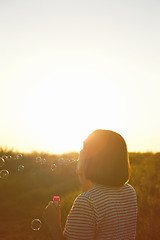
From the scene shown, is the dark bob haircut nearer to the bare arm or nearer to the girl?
the girl

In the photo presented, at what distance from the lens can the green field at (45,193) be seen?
21.2 feet

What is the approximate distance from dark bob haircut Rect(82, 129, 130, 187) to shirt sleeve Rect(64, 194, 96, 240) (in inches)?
7.2

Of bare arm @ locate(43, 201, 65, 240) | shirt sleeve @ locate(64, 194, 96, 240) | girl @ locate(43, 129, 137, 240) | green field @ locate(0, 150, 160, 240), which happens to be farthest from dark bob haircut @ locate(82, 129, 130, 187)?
green field @ locate(0, 150, 160, 240)

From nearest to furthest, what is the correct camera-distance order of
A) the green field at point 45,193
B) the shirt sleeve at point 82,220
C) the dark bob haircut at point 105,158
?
the shirt sleeve at point 82,220 < the dark bob haircut at point 105,158 < the green field at point 45,193

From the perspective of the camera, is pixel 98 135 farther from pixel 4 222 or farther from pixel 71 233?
pixel 4 222

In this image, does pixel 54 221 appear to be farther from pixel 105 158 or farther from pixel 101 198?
pixel 105 158

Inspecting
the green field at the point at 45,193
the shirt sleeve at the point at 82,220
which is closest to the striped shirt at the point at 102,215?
the shirt sleeve at the point at 82,220

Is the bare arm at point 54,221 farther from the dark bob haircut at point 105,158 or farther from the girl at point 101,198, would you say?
the dark bob haircut at point 105,158

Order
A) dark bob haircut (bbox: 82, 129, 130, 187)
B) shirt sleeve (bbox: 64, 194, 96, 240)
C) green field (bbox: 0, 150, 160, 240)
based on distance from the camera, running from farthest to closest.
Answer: green field (bbox: 0, 150, 160, 240)
dark bob haircut (bbox: 82, 129, 130, 187)
shirt sleeve (bbox: 64, 194, 96, 240)

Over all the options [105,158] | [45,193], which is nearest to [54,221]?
[105,158]

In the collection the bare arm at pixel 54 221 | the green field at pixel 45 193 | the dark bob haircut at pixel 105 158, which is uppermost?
the dark bob haircut at pixel 105 158

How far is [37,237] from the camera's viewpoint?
21.1ft

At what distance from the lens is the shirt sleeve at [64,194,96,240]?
1.73 metres

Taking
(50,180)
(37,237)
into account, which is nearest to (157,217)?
(37,237)
